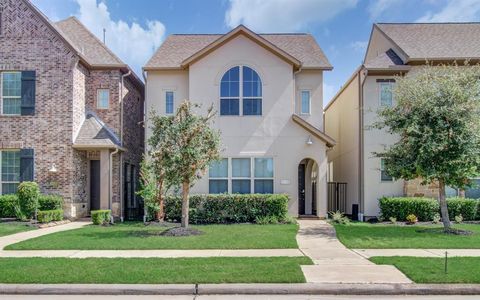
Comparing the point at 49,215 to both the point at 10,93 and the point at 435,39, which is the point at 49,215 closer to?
the point at 10,93

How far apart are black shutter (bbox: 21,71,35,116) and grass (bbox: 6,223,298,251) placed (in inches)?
251

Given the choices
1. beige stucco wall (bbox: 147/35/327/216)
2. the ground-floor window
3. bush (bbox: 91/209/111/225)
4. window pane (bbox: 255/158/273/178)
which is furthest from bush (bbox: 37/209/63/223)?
window pane (bbox: 255/158/273/178)

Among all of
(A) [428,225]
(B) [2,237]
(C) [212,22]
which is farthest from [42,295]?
(C) [212,22]

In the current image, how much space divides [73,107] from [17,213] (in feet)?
15.2

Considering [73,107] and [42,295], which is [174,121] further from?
[42,295]

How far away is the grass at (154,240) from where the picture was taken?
11.1m

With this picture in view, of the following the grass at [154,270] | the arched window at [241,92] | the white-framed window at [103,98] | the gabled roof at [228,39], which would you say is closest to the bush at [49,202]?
the white-framed window at [103,98]

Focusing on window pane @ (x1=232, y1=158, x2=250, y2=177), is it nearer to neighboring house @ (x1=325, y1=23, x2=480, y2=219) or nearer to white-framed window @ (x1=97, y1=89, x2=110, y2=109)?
neighboring house @ (x1=325, y1=23, x2=480, y2=219)

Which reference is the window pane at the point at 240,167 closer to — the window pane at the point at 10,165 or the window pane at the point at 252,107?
the window pane at the point at 252,107

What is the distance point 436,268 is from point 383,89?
38.0ft

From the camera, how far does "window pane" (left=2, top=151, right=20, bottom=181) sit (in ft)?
58.6

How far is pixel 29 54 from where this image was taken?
17969 millimetres

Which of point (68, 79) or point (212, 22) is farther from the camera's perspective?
point (212, 22)

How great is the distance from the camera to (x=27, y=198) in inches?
629
